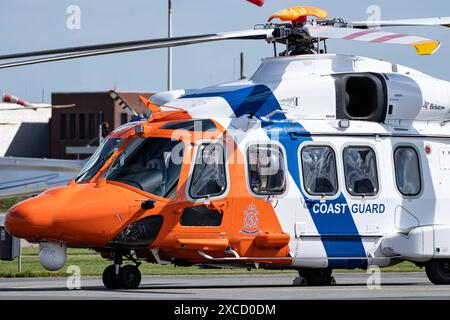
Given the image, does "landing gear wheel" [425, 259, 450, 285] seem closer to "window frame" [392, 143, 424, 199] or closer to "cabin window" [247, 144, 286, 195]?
"window frame" [392, 143, 424, 199]

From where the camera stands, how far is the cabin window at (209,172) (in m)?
16.7

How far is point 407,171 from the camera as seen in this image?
59.8 ft

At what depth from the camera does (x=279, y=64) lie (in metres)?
18.3

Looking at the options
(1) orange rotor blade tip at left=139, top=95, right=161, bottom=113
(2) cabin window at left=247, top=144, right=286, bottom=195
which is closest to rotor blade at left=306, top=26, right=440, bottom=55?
(2) cabin window at left=247, top=144, right=286, bottom=195

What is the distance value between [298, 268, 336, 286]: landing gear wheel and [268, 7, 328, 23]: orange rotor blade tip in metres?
4.27

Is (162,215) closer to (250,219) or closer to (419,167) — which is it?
(250,219)

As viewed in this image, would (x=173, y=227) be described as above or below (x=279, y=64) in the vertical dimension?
below

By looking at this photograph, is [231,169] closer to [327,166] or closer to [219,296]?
[327,166]

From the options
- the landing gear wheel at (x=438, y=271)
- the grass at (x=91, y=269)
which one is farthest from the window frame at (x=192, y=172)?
the grass at (x=91, y=269)

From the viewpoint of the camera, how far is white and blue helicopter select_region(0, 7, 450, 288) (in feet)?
A: 54.0

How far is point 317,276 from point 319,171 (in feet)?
7.95

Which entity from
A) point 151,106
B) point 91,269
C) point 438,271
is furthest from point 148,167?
point 91,269
